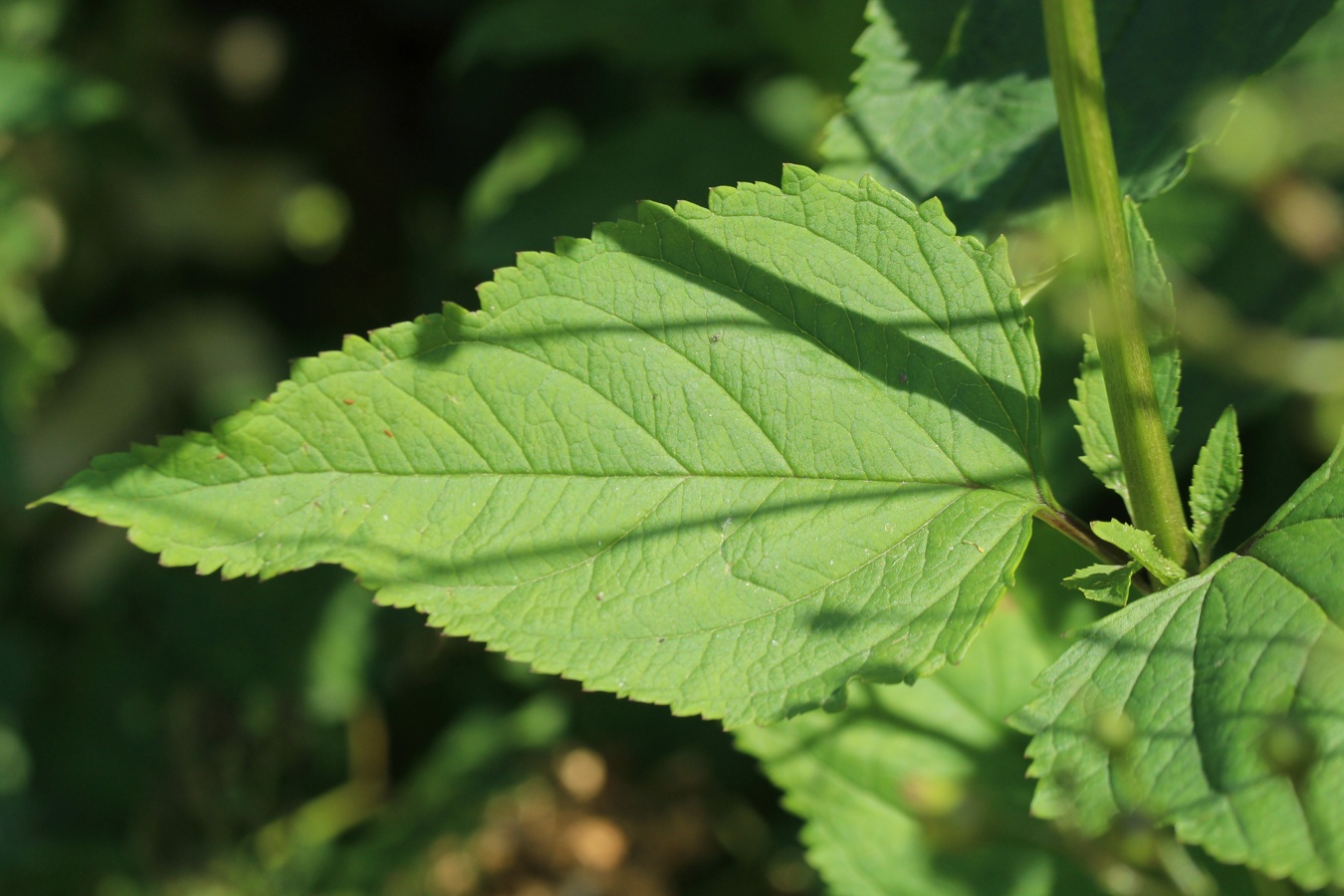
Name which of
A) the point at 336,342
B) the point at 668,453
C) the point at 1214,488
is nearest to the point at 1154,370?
the point at 1214,488

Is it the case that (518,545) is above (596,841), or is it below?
above

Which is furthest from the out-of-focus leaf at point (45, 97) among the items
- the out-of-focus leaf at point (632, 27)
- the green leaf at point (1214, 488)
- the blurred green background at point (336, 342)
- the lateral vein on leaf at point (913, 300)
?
the green leaf at point (1214, 488)

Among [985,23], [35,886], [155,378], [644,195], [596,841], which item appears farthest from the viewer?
[155,378]

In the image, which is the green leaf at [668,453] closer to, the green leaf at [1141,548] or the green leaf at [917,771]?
the green leaf at [1141,548]

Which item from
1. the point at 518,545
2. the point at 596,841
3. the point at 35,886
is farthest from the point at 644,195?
the point at 35,886

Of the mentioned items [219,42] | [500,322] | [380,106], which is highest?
[219,42]

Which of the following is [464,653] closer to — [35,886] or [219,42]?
[35,886]

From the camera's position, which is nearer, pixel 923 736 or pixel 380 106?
pixel 923 736

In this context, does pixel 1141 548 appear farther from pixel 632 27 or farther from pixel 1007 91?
pixel 632 27

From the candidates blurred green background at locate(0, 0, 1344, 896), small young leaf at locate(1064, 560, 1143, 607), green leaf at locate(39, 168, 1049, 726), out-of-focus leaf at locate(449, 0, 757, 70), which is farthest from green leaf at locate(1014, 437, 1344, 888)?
out-of-focus leaf at locate(449, 0, 757, 70)
